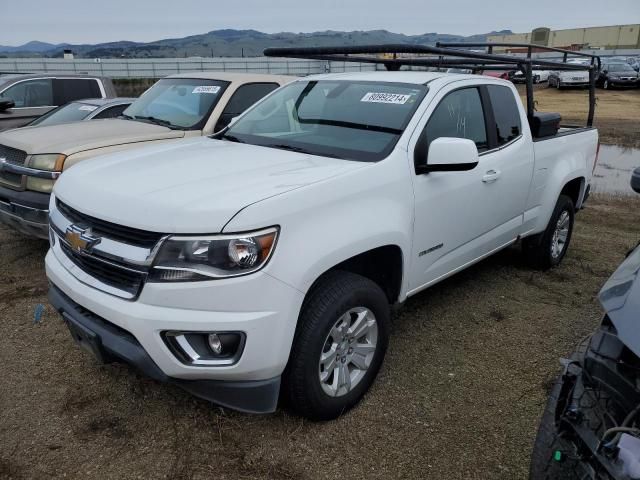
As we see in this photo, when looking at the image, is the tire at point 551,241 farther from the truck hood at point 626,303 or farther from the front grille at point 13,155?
the front grille at point 13,155

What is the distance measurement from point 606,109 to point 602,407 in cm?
2343

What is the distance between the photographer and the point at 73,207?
108 inches

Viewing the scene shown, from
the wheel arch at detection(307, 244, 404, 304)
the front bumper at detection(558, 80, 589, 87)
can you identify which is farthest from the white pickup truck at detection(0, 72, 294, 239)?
the front bumper at detection(558, 80, 589, 87)

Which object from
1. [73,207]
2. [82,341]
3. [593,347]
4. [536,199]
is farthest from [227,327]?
[536,199]

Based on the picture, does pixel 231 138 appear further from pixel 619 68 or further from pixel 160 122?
pixel 619 68

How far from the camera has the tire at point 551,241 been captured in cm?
498

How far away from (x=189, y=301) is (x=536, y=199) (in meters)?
3.42

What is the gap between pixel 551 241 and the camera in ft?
16.6

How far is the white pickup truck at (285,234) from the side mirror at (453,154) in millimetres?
10

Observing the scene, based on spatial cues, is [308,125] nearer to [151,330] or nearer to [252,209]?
[252,209]

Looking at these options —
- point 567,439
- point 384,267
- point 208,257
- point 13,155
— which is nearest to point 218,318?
point 208,257

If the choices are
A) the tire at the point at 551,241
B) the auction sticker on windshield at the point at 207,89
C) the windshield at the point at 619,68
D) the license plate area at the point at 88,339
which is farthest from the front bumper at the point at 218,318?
the windshield at the point at 619,68

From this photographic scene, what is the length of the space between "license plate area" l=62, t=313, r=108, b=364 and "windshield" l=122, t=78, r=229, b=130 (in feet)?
11.7

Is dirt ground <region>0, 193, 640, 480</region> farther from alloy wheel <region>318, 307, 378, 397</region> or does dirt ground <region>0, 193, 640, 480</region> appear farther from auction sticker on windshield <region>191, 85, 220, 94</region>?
auction sticker on windshield <region>191, 85, 220, 94</region>
